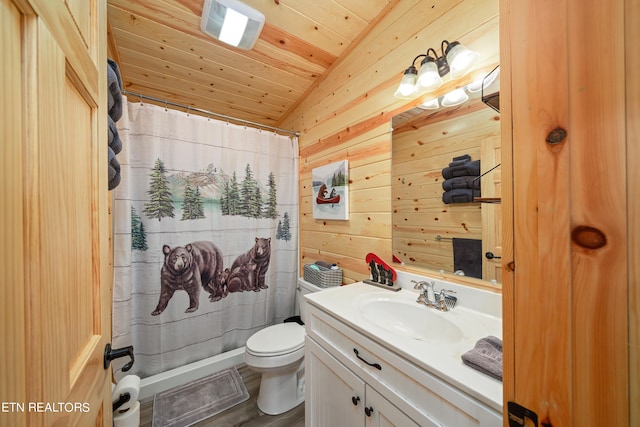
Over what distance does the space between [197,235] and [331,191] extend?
114 centimetres

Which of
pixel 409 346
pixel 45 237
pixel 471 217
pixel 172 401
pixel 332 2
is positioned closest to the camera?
pixel 45 237

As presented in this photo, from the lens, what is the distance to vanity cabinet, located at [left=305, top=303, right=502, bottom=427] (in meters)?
0.62

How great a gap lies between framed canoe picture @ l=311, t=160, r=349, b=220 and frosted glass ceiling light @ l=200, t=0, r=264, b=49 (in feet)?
3.33

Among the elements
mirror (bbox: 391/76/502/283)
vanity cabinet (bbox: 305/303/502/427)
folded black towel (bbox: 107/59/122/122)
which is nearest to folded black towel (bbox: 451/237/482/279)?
mirror (bbox: 391/76/502/283)

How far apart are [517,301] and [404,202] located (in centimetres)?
99

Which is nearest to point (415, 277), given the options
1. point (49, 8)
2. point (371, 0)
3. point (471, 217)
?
point (471, 217)

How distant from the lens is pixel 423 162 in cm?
127

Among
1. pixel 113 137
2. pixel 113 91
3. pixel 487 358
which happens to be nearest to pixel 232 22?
pixel 113 91

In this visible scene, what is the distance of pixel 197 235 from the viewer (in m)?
1.85

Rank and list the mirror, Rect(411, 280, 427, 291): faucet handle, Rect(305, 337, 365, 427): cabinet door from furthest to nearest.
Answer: Rect(411, 280, 427, 291): faucet handle, the mirror, Rect(305, 337, 365, 427): cabinet door

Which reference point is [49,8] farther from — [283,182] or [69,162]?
[283,182]

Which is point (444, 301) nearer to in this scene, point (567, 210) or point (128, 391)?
point (567, 210)

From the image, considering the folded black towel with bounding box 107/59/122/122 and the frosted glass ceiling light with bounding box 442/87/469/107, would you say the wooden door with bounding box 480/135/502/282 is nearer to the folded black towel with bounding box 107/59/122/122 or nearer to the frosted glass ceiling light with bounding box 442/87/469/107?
the frosted glass ceiling light with bounding box 442/87/469/107

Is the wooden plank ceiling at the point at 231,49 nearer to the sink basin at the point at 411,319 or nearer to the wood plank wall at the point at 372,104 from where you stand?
the wood plank wall at the point at 372,104
